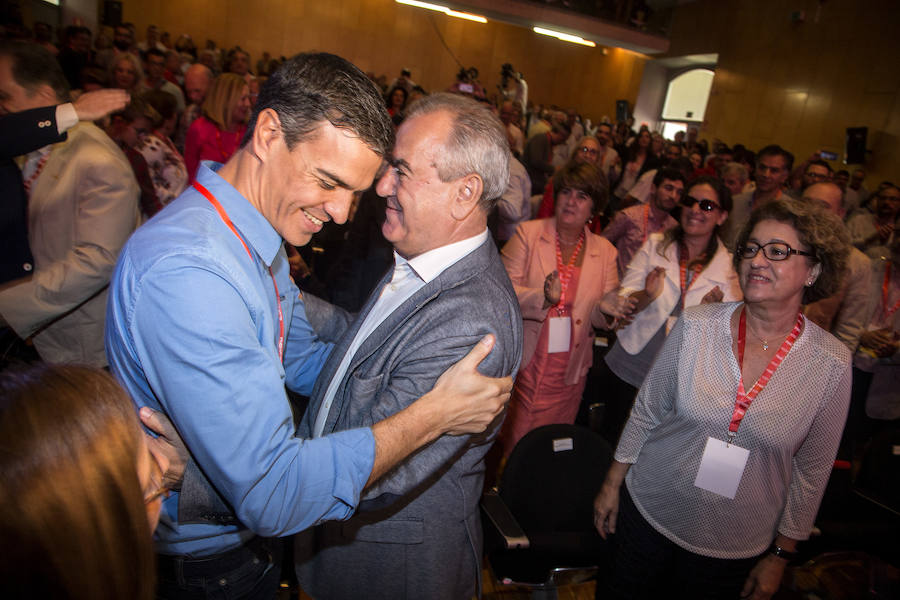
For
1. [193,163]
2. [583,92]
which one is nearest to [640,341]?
[193,163]

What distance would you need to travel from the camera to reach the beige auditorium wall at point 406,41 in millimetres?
13609

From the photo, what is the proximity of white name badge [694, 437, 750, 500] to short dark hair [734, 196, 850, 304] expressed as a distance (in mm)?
678

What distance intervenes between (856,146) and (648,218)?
7.47 metres

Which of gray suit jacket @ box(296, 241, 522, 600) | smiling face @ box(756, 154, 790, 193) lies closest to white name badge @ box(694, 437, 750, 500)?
gray suit jacket @ box(296, 241, 522, 600)

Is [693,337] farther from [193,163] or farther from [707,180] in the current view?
[193,163]

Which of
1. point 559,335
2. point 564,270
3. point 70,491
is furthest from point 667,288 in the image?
point 70,491

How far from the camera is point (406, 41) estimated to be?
14953mm

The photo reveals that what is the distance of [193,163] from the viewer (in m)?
3.69

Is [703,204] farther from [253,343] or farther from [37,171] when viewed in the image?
[37,171]

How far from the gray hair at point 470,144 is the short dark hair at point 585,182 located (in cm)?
163

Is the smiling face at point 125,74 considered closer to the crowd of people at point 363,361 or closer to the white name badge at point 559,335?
the crowd of people at point 363,361

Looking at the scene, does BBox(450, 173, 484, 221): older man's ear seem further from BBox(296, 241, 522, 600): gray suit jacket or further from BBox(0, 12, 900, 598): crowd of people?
BBox(296, 241, 522, 600): gray suit jacket

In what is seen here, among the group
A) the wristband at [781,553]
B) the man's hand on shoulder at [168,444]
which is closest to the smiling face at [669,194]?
the wristband at [781,553]

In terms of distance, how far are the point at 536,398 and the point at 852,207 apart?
5965 millimetres
